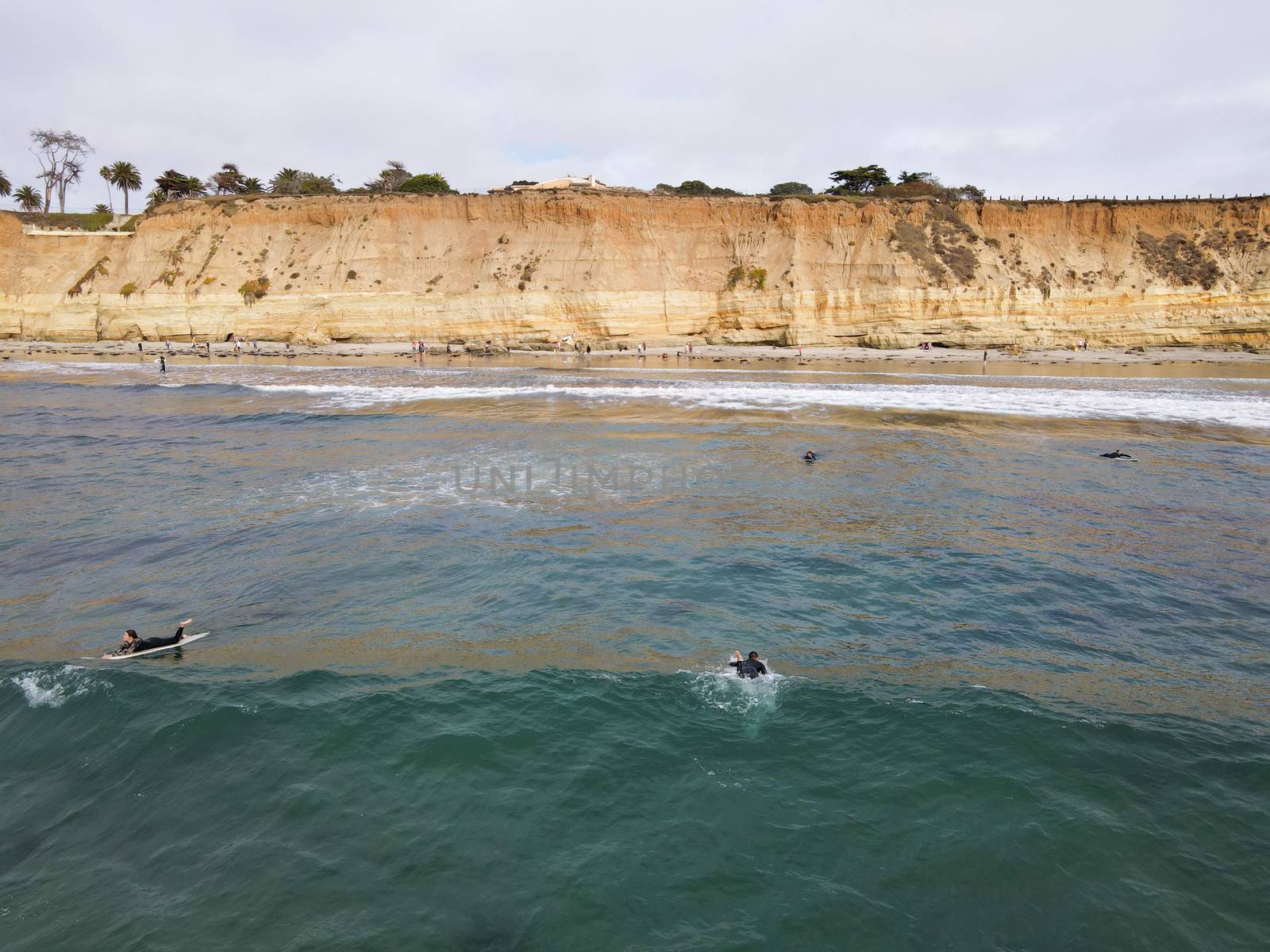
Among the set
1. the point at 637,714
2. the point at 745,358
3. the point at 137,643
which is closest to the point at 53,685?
the point at 137,643

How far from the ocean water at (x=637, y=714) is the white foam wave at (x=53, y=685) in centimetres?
6

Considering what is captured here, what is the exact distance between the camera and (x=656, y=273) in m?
55.8

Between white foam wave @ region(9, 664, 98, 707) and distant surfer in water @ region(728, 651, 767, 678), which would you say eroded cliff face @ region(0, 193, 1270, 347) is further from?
white foam wave @ region(9, 664, 98, 707)

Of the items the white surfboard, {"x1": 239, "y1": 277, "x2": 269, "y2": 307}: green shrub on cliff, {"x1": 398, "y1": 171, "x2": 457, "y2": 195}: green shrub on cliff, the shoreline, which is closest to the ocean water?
the white surfboard

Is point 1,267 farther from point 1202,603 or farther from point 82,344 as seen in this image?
point 1202,603

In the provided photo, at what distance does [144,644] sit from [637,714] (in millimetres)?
6969

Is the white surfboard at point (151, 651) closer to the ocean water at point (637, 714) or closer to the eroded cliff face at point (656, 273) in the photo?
the ocean water at point (637, 714)

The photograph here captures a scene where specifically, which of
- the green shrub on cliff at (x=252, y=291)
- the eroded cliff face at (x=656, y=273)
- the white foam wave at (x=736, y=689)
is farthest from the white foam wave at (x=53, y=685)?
the green shrub on cliff at (x=252, y=291)

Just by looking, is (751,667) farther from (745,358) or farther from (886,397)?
(745,358)

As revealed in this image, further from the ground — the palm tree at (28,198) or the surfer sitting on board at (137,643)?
the palm tree at (28,198)

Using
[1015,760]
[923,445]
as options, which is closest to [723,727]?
[1015,760]

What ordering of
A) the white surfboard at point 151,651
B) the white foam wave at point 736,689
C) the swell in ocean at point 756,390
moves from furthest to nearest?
1. the swell in ocean at point 756,390
2. the white surfboard at point 151,651
3. the white foam wave at point 736,689

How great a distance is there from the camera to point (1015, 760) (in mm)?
7531

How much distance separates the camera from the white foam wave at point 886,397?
97.0ft
